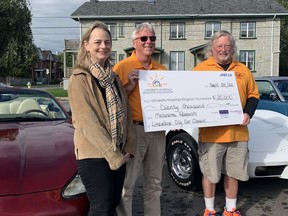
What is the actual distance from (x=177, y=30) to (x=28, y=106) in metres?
27.4

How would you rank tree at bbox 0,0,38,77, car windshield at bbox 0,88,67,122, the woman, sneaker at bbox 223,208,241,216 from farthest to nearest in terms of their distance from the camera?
tree at bbox 0,0,38,77, car windshield at bbox 0,88,67,122, sneaker at bbox 223,208,241,216, the woman

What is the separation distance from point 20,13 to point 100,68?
33275 mm

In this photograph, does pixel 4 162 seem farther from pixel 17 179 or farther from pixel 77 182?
pixel 77 182

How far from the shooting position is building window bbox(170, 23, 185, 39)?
1202 inches

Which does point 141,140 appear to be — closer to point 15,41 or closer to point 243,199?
point 243,199

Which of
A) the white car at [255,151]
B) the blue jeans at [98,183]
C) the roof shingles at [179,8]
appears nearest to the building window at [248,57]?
the roof shingles at [179,8]

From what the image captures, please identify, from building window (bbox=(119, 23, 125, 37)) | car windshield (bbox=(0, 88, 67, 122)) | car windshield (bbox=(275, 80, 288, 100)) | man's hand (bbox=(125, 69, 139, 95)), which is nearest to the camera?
man's hand (bbox=(125, 69, 139, 95))

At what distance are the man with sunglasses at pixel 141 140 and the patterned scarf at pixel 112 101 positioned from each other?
0.55m

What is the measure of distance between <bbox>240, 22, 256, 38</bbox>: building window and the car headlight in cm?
2972

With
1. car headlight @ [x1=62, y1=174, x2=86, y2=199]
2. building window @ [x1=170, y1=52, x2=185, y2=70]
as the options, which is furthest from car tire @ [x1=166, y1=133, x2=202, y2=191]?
building window @ [x1=170, y1=52, x2=185, y2=70]

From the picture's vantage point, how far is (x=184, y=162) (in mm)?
4473

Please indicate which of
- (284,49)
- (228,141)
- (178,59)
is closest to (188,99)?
(228,141)

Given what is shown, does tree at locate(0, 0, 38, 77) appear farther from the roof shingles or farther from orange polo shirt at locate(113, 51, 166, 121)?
orange polo shirt at locate(113, 51, 166, 121)

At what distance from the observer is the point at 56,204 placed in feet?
8.25
